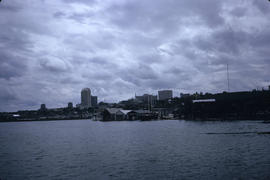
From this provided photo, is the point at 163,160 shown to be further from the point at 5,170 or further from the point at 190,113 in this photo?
the point at 190,113

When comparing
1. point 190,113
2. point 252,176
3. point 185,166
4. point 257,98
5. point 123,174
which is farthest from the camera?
point 190,113

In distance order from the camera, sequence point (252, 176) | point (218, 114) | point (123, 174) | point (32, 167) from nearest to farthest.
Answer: point (252, 176) → point (123, 174) → point (32, 167) → point (218, 114)

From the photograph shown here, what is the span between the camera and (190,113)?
18712cm

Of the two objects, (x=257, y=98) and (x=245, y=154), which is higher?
(x=257, y=98)

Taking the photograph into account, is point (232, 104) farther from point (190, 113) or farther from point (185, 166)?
point (185, 166)

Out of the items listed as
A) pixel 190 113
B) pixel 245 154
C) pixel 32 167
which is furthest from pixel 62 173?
pixel 190 113

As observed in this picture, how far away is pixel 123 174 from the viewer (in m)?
27.6

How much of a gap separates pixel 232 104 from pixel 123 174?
497 ft

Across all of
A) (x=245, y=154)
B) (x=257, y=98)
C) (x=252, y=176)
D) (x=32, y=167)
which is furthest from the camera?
(x=257, y=98)

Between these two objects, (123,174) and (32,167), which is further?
(32,167)

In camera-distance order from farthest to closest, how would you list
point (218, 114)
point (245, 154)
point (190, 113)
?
point (190, 113)
point (218, 114)
point (245, 154)

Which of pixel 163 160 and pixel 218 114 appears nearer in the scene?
pixel 163 160

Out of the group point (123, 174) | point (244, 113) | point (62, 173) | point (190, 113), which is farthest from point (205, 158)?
point (190, 113)

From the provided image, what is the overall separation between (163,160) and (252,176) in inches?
448
